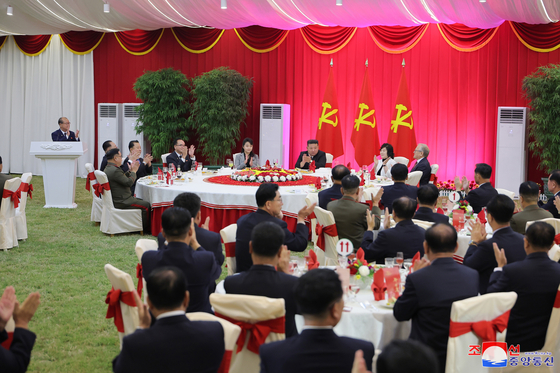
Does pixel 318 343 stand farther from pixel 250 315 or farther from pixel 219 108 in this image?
pixel 219 108

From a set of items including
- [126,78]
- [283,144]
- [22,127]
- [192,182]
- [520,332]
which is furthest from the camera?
[22,127]

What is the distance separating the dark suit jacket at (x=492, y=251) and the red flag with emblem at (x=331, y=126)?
22.7ft

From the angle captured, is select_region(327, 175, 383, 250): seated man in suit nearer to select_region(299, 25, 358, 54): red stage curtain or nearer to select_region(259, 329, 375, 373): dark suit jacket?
select_region(259, 329, 375, 373): dark suit jacket

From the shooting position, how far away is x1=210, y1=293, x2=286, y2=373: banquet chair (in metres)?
2.27

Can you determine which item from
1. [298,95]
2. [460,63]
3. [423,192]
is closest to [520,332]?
[423,192]

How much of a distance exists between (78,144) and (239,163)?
2684 mm

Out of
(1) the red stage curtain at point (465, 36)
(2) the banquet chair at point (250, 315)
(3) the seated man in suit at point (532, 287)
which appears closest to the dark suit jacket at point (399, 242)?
(3) the seated man in suit at point (532, 287)

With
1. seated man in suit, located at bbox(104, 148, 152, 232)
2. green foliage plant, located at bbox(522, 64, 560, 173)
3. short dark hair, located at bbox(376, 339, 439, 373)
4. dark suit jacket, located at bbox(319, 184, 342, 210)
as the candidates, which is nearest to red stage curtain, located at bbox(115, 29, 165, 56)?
seated man in suit, located at bbox(104, 148, 152, 232)

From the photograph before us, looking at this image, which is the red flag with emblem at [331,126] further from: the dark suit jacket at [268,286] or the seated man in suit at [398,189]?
the dark suit jacket at [268,286]

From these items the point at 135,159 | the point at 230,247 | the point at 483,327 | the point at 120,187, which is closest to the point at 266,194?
the point at 230,247

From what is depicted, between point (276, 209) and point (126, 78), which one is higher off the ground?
point (126, 78)

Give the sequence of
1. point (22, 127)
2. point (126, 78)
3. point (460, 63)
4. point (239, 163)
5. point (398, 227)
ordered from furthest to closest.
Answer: point (22, 127) < point (126, 78) < point (460, 63) < point (239, 163) < point (398, 227)

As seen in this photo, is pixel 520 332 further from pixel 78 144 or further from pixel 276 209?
pixel 78 144

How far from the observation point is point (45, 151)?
8.55 metres
